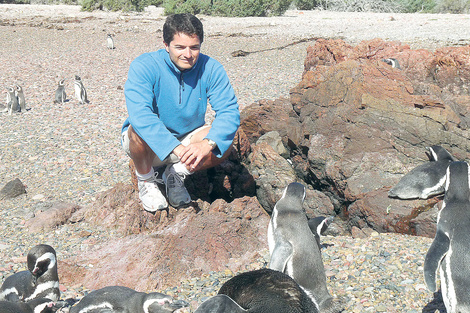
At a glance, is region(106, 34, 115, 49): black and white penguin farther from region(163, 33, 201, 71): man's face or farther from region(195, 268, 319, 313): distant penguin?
region(195, 268, 319, 313): distant penguin

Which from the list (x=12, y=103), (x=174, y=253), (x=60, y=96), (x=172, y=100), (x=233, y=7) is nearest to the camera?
(x=174, y=253)

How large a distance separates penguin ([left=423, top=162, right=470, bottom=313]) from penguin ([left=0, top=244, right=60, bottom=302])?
274 centimetres

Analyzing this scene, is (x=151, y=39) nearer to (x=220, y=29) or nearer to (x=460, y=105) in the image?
(x=220, y=29)

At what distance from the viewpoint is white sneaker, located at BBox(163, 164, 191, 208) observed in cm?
475

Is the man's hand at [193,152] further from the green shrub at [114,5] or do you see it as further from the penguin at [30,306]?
the green shrub at [114,5]

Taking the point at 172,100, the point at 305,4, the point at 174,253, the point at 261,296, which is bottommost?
the point at 305,4

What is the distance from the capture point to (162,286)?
3900 mm

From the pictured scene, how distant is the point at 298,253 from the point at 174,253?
1047 millimetres

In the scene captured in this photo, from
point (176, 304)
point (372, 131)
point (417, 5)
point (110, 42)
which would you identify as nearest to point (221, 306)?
point (176, 304)

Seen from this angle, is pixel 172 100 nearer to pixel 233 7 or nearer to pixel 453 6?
pixel 233 7

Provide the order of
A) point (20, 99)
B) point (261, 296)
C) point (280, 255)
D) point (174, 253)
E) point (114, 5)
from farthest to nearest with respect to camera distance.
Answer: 1. point (114, 5)
2. point (20, 99)
3. point (174, 253)
4. point (280, 255)
5. point (261, 296)

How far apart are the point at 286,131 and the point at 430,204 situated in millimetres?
2680

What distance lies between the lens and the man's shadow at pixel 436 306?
11.0ft

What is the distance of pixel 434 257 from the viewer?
123 inches
